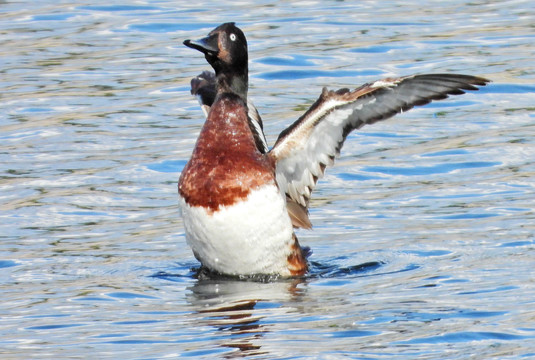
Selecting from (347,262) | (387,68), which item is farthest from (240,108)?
(387,68)

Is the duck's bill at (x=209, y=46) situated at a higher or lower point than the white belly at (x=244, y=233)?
higher

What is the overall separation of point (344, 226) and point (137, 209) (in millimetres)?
1760

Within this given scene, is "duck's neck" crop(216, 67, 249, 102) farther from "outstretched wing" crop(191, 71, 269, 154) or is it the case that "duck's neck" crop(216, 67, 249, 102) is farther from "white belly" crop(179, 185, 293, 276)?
"white belly" crop(179, 185, 293, 276)

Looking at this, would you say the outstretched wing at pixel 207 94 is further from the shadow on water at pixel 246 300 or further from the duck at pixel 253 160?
the shadow on water at pixel 246 300

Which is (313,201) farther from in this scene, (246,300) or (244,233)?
(246,300)

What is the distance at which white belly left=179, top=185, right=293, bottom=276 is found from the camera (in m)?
8.39

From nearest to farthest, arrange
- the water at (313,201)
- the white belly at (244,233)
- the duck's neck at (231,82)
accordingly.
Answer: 1. the water at (313,201)
2. the white belly at (244,233)
3. the duck's neck at (231,82)

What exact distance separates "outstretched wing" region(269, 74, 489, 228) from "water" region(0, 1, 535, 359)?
1.96 ft

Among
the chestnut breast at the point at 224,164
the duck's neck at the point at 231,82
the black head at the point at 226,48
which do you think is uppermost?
the black head at the point at 226,48

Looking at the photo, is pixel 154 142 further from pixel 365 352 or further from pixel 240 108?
pixel 365 352

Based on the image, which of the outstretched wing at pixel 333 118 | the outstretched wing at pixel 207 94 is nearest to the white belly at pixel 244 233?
the outstretched wing at pixel 333 118

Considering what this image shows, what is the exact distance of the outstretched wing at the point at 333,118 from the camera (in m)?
8.55

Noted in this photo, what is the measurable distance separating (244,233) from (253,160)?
53cm

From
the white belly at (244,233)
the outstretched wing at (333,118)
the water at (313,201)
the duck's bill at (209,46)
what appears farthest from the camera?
the duck's bill at (209,46)
